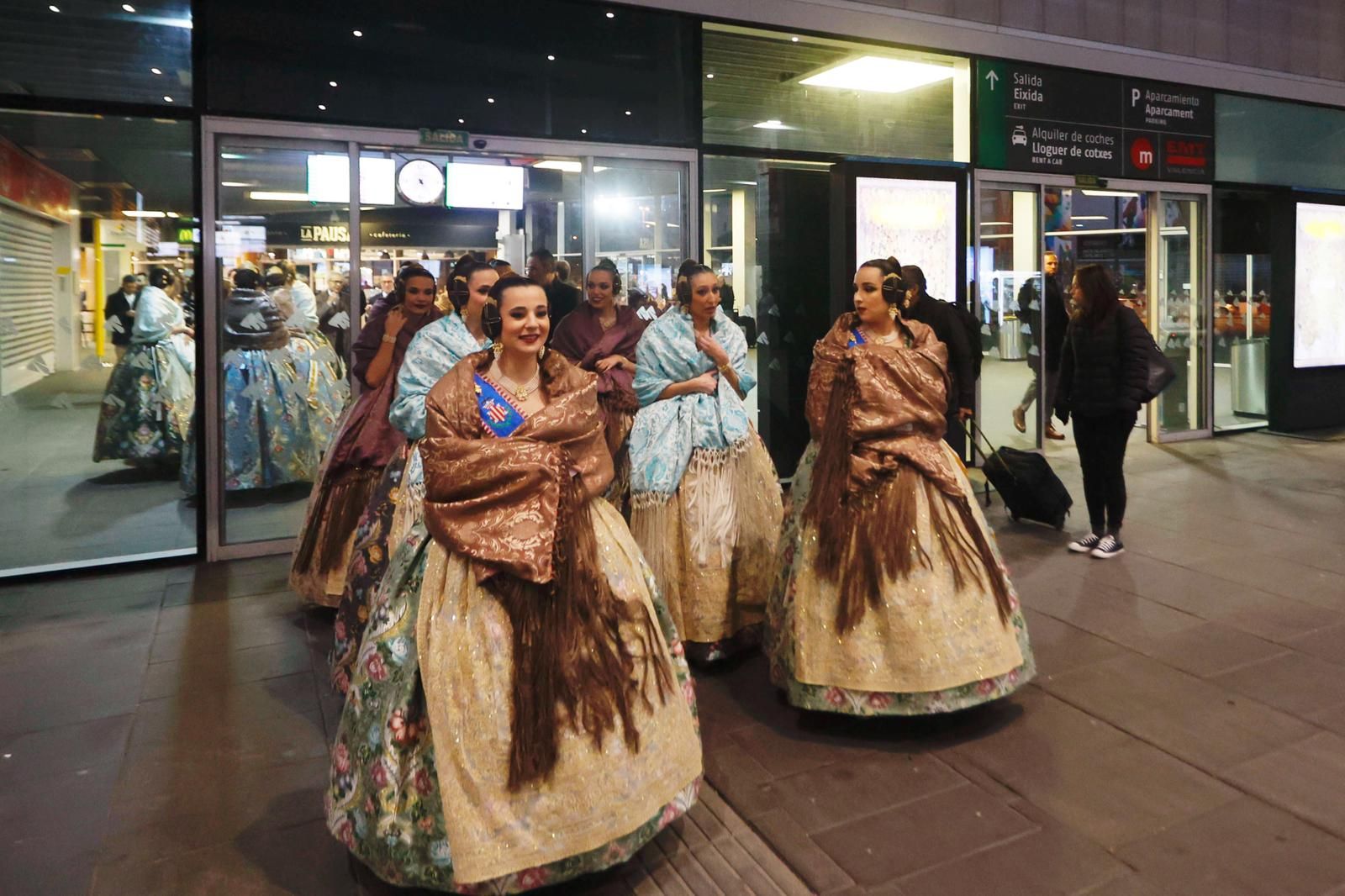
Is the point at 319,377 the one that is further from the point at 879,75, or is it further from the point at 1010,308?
the point at 1010,308

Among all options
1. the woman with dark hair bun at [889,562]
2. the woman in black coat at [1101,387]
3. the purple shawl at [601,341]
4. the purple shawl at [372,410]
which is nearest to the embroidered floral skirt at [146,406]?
the purple shawl at [372,410]

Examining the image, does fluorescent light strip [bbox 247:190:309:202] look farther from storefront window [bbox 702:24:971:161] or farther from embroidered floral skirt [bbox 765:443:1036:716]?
embroidered floral skirt [bbox 765:443:1036:716]

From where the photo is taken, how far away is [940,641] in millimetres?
3414

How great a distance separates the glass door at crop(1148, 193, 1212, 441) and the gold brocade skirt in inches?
359

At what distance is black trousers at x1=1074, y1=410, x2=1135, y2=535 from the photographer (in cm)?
583

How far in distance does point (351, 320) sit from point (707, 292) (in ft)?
10.0

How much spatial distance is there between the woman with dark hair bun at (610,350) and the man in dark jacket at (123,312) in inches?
107

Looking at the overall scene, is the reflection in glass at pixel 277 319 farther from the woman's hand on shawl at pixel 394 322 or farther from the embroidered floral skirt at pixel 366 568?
the embroidered floral skirt at pixel 366 568

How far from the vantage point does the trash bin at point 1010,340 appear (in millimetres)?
8984

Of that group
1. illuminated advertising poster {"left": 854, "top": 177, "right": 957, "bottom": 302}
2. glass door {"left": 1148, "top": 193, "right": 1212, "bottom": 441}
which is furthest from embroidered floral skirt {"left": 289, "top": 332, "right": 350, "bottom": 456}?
glass door {"left": 1148, "top": 193, "right": 1212, "bottom": 441}

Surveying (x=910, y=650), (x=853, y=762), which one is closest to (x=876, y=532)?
(x=910, y=650)

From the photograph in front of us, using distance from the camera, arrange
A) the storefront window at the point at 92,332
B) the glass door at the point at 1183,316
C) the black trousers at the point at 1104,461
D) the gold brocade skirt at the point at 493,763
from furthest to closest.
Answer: the glass door at the point at 1183,316, the black trousers at the point at 1104,461, the storefront window at the point at 92,332, the gold brocade skirt at the point at 493,763

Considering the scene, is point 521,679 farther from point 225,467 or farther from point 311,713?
point 225,467

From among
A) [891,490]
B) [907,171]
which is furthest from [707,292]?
[907,171]
